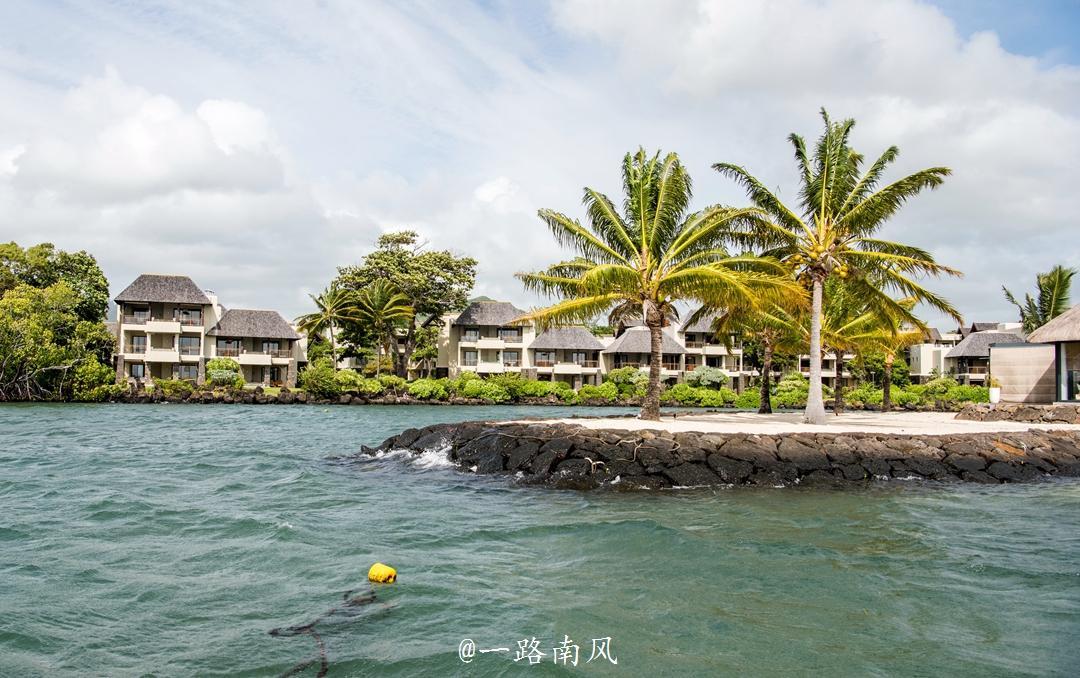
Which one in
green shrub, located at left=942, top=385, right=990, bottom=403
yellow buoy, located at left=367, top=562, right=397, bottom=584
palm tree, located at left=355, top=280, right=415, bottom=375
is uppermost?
palm tree, located at left=355, top=280, right=415, bottom=375

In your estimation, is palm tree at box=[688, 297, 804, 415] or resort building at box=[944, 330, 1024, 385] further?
resort building at box=[944, 330, 1024, 385]

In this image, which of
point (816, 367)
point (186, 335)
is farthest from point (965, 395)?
point (186, 335)

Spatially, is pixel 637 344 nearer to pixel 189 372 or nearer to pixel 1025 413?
pixel 189 372

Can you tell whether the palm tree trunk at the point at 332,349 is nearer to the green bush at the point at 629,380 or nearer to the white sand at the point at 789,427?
the green bush at the point at 629,380

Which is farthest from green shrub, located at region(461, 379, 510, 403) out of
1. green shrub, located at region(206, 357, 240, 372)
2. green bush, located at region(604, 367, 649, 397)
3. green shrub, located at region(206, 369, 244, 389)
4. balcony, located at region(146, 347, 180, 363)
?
balcony, located at region(146, 347, 180, 363)

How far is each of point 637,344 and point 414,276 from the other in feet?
70.8

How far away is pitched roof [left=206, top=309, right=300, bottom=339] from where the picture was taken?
61469mm

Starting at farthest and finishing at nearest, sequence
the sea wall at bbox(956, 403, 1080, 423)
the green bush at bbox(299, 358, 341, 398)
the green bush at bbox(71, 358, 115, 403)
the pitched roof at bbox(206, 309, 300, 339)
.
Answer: the pitched roof at bbox(206, 309, 300, 339) → the green bush at bbox(299, 358, 341, 398) → the green bush at bbox(71, 358, 115, 403) → the sea wall at bbox(956, 403, 1080, 423)

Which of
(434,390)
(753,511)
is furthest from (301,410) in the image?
(753,511)

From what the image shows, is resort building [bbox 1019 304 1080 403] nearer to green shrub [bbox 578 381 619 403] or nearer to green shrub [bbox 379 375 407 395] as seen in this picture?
green shrub [bbox 578 381 619 403]

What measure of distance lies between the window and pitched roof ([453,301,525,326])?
73.5ft

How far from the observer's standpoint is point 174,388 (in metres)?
53.1

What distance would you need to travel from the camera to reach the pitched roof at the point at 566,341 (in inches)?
2657

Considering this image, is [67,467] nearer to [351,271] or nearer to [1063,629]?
[1063,629]
